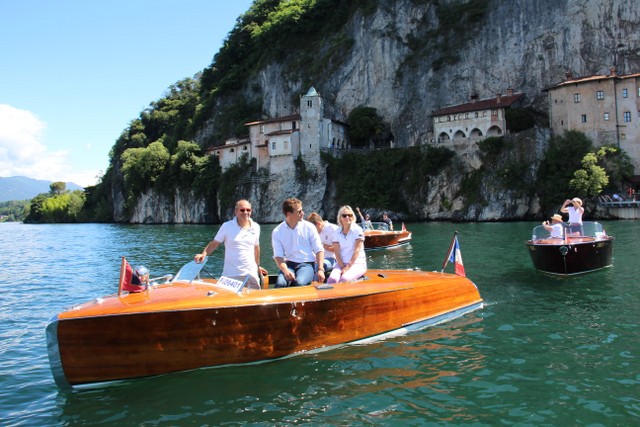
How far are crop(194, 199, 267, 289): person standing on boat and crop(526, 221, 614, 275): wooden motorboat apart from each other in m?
10.5


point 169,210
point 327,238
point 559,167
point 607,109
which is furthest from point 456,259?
point 169,210

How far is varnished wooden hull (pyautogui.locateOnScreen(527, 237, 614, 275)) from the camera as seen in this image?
15.5 metres

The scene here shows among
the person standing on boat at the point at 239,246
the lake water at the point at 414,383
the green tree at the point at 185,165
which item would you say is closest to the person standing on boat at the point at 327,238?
the person standing on boat at the point at 239,246

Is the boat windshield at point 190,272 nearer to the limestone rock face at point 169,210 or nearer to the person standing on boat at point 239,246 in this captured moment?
the person standing on boat at point 239,246

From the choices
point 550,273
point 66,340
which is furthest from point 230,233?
point 550,273

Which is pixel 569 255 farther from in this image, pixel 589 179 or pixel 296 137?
pixel 296 137

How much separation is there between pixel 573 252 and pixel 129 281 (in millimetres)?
13018

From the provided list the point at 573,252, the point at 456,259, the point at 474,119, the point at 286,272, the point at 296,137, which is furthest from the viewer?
the point at 296,137

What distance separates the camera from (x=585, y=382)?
6949 mm

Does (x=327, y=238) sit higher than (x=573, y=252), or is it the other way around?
(x=327, y=238)

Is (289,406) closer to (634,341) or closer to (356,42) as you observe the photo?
(634,341)

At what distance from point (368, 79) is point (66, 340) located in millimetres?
68900

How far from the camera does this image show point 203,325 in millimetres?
7316

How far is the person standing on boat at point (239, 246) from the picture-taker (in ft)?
28.2
